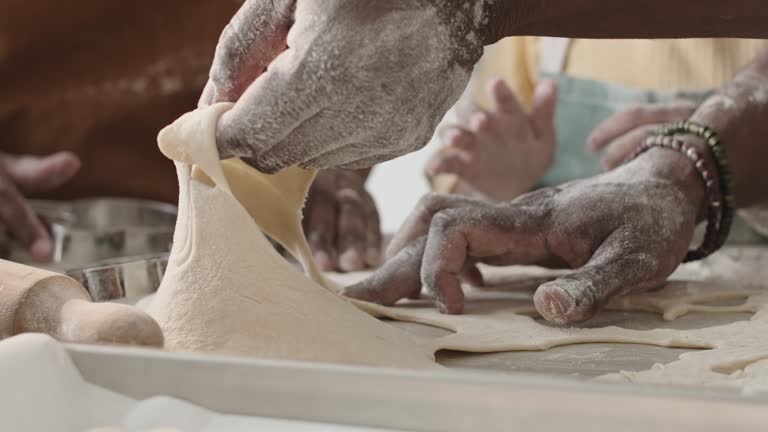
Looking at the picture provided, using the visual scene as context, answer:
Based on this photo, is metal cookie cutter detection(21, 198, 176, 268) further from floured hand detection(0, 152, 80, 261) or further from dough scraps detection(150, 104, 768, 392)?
dough scraps detection(150, 104, 768, 392)

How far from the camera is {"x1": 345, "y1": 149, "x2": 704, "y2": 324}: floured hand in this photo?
2.49 feet

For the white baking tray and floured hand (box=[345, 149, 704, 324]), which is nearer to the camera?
the white baking tray

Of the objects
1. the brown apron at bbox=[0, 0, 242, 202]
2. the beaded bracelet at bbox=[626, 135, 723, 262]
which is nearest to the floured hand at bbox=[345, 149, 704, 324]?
the beaded bracelet at bbox=[626, 135, 723, 262]

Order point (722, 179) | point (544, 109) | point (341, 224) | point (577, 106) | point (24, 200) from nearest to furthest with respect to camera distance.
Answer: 1. point (722, 179)
2. point (341, 224)
3. point (24, 200)
4. point (544, 109)
5. point (577, 106)

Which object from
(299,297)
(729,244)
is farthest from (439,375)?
(729,244)

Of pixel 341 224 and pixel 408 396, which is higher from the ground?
pixel 341 224

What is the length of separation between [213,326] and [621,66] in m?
1.25

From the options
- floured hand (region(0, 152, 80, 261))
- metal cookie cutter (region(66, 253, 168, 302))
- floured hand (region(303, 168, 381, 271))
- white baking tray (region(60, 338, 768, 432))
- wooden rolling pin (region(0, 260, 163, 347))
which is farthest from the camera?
floured hand (region(0, 152, 80, 261))

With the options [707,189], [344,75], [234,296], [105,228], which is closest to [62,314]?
[234,296]

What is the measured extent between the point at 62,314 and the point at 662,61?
1.33m

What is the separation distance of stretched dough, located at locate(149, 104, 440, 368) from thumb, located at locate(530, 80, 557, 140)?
37.9 inches

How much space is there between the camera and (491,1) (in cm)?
64

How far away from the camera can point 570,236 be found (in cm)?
81

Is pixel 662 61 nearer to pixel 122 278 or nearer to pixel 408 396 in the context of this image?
pixel 122 278
